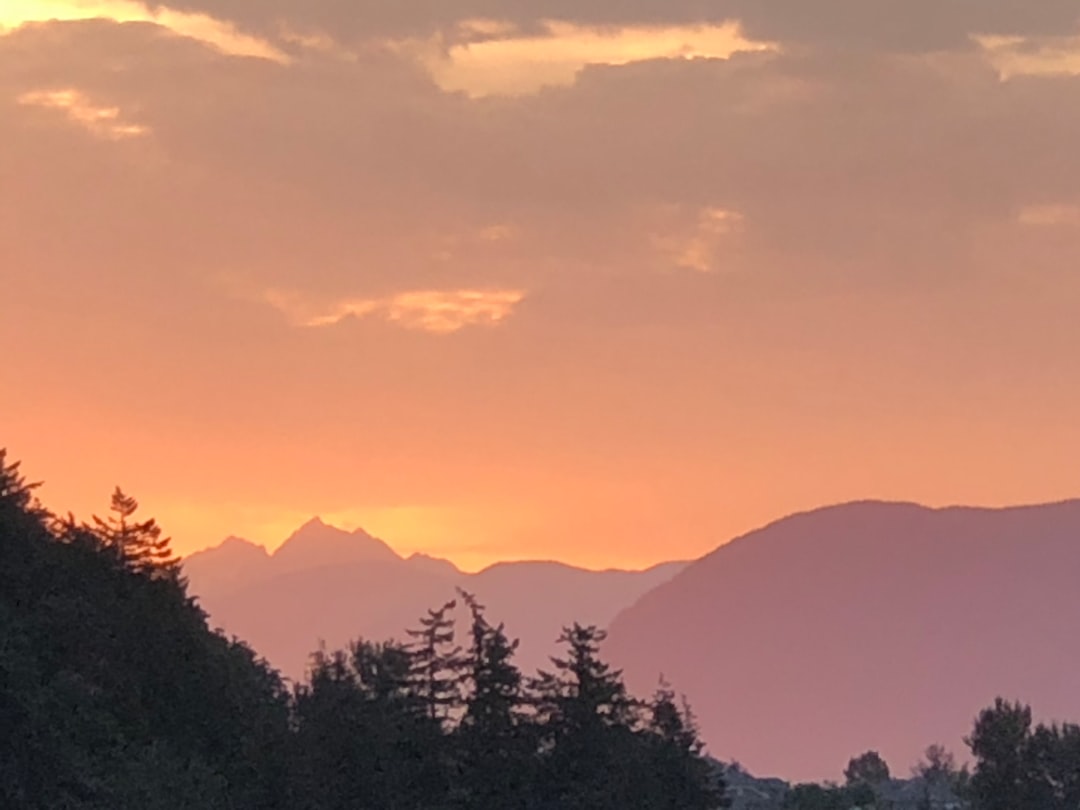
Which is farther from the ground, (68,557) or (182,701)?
(68,557)

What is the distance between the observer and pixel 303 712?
65.7 metres

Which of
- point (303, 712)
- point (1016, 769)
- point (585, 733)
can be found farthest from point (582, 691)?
point (1016, 769)

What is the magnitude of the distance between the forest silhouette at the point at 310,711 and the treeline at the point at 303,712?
0.08m

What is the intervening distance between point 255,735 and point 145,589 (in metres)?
7.67

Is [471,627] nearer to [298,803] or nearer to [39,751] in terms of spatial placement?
[298,803]

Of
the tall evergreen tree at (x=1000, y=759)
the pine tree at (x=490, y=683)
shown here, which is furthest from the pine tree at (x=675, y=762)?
the tall evergreen tree at (x=1000, y=759)

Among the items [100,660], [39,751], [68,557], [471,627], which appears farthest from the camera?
[471,627]

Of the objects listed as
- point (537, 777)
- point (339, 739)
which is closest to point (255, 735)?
point (339, 739)

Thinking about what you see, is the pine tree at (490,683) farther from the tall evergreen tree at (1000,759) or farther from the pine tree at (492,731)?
the tall evergreen tree at (1000,759)

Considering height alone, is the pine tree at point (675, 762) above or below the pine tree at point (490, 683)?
below

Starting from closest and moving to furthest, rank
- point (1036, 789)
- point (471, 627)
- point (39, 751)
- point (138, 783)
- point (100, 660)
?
point (39, 751)
point (138, 783)
point (100, 660)
point (471, 627)
point (1036, 789)

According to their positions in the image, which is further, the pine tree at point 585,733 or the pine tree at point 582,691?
the pine tree at point 582,691

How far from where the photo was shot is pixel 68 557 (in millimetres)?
65938

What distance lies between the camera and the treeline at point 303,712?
182 ft
